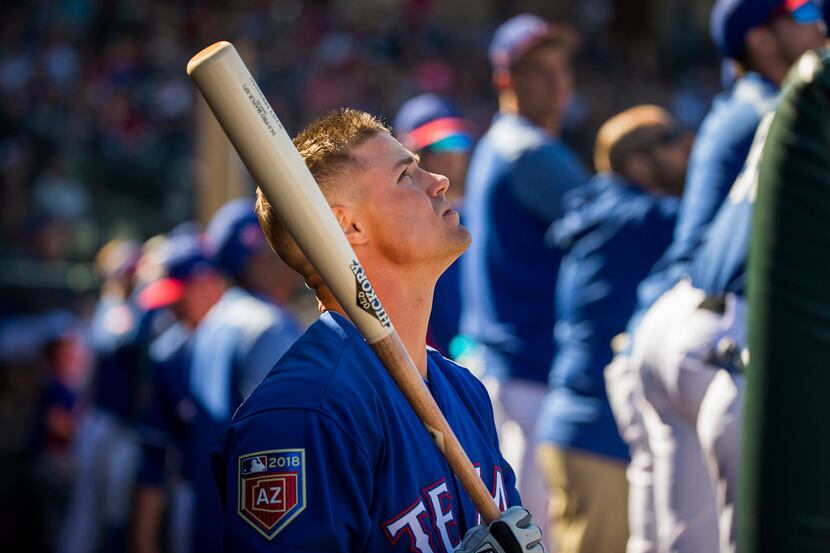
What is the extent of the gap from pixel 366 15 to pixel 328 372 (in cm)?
1676

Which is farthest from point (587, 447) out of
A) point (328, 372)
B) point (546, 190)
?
point (328, 372)

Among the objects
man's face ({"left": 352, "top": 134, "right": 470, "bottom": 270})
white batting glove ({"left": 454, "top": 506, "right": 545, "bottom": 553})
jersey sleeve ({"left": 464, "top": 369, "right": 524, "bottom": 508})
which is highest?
man's face ({"left": 352, "top": 134, "right": 470, "bottom": 270})

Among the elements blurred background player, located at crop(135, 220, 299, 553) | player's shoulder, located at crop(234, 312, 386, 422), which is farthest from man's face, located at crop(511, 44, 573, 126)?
player's shoulder, located at crop(234, 312, 386, 422)

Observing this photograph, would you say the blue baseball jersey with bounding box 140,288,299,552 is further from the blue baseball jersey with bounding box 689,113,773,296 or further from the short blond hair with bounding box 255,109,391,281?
the short blond hair with bounding box 255,109,391,281

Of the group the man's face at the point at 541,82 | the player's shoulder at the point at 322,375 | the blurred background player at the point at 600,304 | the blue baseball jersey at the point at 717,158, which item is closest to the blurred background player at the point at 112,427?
the man's face at the point at 541,82

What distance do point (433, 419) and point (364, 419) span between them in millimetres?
131

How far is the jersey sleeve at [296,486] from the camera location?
73.9 inches

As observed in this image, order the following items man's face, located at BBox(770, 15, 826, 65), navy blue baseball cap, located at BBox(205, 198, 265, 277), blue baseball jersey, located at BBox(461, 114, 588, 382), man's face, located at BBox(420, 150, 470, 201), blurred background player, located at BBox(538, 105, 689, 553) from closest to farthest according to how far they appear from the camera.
→ man's face, located at BBox(770, 15, 826, 65) < blurred background player, located at BBox(538, 105, 689, 553) < blue baseball jersey, located at BBox(461, 114, 588, 382) < navy blue baseball cap, located at BBox(205, 198, 265, 277) < man's face, located at BBox(420, 150, 470, 201)

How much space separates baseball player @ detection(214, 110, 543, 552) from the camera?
1.91 m

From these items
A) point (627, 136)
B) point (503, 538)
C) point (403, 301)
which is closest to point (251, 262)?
point (627, 136)

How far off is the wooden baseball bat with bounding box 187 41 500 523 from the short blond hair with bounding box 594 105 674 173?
2.58 metres

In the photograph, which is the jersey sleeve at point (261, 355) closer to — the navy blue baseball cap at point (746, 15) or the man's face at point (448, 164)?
the man's face at point (448, 164)

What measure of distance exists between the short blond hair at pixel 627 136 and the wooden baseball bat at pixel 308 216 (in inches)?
102

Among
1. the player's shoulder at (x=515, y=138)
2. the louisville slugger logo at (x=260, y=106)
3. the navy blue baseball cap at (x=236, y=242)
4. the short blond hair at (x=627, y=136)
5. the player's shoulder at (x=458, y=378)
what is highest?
the navy blue baseball cap at (x=236, y=242)
